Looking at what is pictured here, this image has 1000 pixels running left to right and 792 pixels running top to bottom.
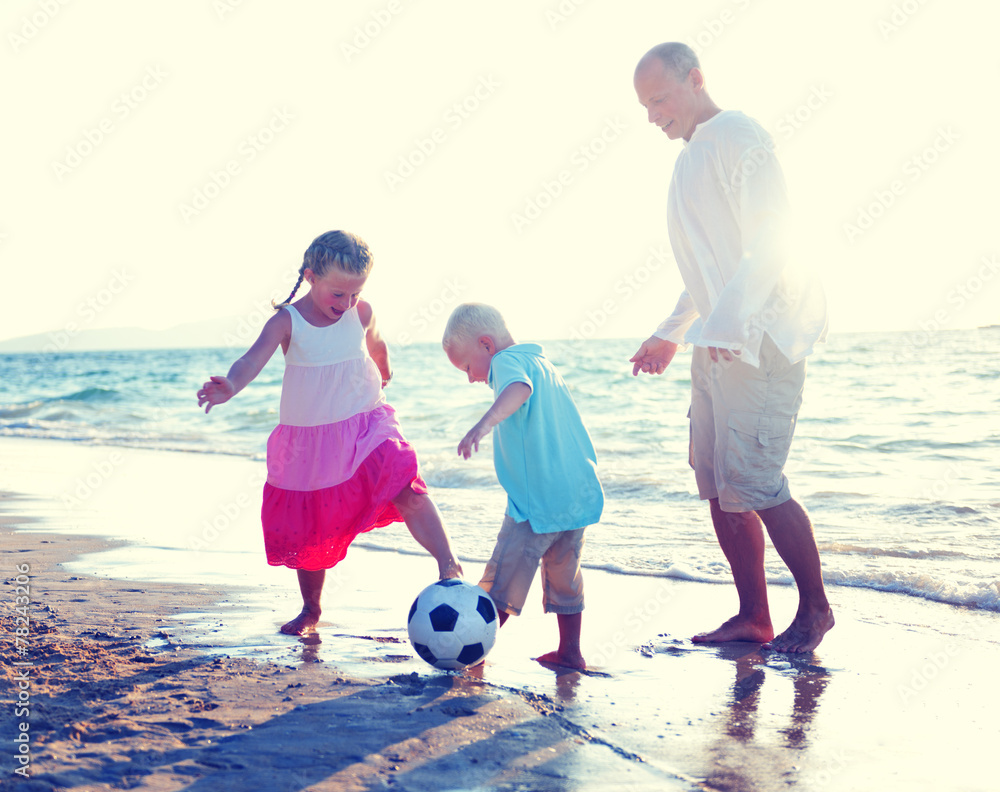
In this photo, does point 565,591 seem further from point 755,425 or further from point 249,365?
point 249,365

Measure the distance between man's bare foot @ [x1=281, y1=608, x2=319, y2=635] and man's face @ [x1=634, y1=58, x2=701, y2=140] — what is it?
2.37 meters

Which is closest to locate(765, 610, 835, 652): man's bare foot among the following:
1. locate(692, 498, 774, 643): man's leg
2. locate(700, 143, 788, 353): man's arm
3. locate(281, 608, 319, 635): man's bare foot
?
locate(692, 498, 774, 643): man's leg

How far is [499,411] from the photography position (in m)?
2.81

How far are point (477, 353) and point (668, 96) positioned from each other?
123cm

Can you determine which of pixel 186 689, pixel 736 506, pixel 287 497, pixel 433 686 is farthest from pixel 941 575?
pixel 186 689

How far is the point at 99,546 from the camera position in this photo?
5.12 m

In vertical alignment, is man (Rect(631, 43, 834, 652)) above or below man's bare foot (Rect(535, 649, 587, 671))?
above

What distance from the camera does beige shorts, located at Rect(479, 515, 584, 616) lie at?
3.02 metres

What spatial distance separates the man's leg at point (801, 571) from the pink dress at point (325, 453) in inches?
53.0

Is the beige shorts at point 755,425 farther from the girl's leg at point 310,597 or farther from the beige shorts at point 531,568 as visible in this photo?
the girl's leg at point 310,597

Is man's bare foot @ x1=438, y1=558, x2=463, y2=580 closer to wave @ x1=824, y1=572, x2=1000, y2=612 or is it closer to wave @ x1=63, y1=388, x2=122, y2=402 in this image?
wave @ x1=824, y1=572, x2=1000, y2=612

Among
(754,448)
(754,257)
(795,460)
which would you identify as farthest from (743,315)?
(795,460)

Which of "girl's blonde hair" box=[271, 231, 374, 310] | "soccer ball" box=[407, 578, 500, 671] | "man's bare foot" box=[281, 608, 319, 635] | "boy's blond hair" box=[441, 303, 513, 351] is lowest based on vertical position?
"man's bare foot" box=[281, 608, 319, 635]

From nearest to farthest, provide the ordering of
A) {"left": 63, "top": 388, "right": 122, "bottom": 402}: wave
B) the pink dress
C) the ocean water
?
the pink dress, the ocean water, {"left": 63, "top": 388, "right": 122, "bottom": 402}: wave
